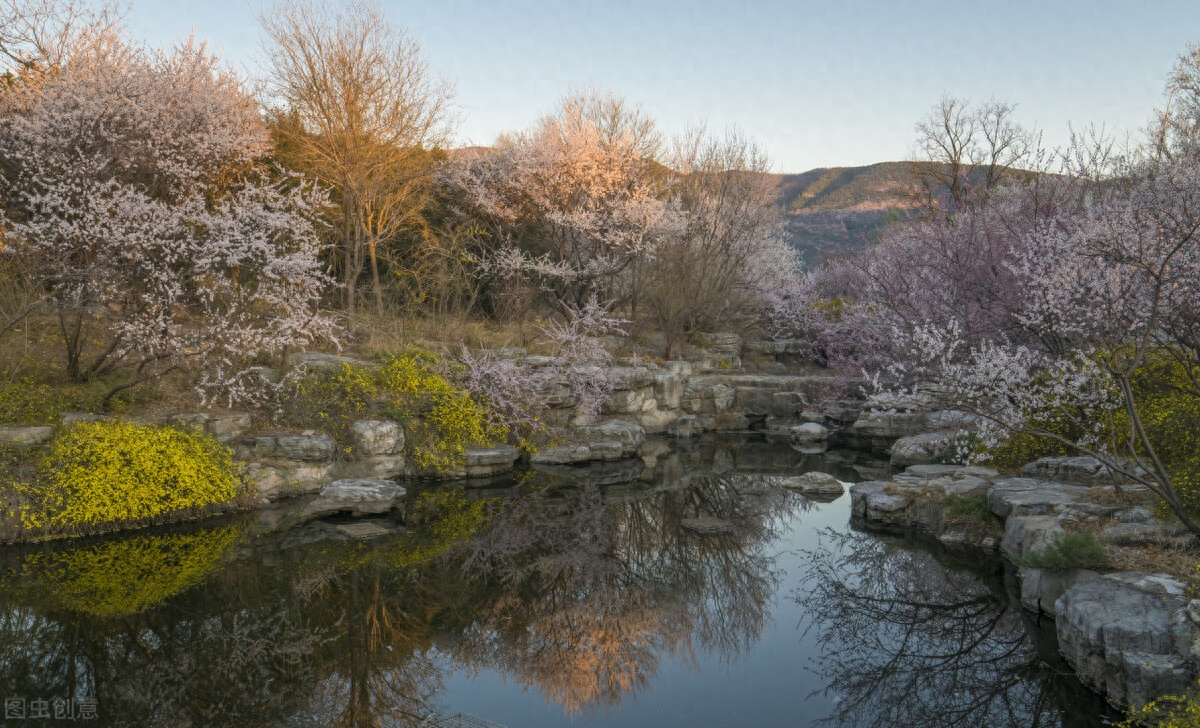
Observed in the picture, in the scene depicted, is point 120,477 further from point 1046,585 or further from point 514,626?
point 1046,585

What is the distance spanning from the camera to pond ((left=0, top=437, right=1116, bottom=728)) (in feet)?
18.1

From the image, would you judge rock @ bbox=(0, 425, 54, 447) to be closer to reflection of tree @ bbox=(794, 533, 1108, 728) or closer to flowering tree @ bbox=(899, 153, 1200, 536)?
reflection of tree @ bbox=(794, 533, 1108, 728)

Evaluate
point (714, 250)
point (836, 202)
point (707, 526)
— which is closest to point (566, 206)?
point (714, 250)

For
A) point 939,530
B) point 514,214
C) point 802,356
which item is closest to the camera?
point 939,530

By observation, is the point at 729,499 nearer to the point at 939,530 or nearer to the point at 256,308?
the point at 939,530

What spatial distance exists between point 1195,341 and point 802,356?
15.1m

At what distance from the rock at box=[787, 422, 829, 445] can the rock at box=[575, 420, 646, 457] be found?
3.78m

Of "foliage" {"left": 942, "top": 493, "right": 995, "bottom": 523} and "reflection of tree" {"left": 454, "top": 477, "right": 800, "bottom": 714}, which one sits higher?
"foliage" {"left": 942, "top": 493, "right": 995, "bottom": 523}

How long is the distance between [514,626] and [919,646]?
3563mm

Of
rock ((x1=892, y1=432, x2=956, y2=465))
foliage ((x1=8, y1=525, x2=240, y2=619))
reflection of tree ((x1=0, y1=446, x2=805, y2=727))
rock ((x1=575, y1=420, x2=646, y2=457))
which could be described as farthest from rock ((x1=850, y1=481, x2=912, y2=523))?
foliage ((x1=8, y1=525, x2=240, y2=619))

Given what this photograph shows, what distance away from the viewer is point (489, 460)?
497 inches

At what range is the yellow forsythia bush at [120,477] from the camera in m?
8.52

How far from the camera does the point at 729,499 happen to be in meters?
11.7

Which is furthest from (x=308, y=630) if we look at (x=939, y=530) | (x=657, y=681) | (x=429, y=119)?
(x=429, y=119)
